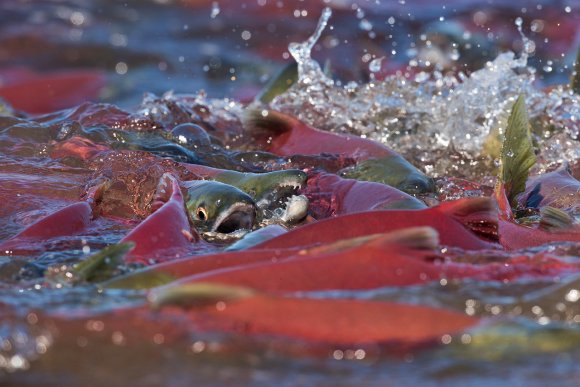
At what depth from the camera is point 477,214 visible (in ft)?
5.90

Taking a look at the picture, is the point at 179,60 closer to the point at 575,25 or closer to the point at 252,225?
the point at 575,25

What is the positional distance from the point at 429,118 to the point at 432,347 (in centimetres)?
186

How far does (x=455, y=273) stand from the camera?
1566mm

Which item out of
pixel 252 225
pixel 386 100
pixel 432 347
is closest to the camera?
pixel 432 347

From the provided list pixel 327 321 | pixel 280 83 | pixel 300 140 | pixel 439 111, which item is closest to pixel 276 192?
pixel 300 140

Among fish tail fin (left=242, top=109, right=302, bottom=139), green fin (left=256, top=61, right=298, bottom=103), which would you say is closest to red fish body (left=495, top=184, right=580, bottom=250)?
fish tail fin (left=242, top=109, right=302, bottom=139)

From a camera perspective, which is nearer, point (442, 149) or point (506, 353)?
point (506, 353)

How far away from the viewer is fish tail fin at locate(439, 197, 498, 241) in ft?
5.81

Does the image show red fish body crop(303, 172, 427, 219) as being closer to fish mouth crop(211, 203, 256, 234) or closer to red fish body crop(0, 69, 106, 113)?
fish mouth crop(211, 203, 256, 234)

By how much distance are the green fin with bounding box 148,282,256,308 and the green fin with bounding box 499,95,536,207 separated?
3.49ft

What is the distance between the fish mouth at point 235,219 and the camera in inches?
76.5

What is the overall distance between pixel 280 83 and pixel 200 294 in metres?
2.09

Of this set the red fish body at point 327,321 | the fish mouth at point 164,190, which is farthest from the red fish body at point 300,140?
the red fish body at point 327,321

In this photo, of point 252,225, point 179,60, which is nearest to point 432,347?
point 252,225
